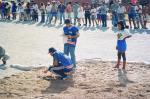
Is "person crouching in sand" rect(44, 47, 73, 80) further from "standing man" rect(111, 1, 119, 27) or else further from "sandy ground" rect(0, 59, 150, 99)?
"standing man" rect(111, 1, 119, 27)

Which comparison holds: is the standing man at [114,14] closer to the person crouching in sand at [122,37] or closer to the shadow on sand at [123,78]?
the person crouching in sand at [122,37]

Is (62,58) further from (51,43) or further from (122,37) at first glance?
(51,43)

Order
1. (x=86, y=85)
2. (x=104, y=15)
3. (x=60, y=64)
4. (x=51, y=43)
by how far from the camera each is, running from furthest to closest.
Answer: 1. (x=104, y=15)
2. (x=51, y=43)
3. (x=60, y=64)
4. (x=86, y=85)

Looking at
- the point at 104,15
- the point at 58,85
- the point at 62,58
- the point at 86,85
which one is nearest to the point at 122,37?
the point at 62,58

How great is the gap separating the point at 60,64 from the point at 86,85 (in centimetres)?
115

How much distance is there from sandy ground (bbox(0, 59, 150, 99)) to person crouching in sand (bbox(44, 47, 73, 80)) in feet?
0.86

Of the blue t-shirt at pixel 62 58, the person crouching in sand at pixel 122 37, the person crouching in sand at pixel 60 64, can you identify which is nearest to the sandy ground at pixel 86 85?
the person crouching in sand at pixel 60 64

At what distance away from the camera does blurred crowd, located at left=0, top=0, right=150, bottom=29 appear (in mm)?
23516

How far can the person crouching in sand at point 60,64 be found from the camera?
1102 cm

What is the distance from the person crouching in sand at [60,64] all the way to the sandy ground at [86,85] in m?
0.26

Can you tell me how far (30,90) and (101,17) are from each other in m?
15.2

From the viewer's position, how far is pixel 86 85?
10570 mm

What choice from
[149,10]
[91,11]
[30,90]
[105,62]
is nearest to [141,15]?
[149,10]

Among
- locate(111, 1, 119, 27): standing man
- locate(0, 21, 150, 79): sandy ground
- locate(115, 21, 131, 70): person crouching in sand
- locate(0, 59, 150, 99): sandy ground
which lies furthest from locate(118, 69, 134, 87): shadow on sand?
locate(111, 1, 119, 27): standing man
